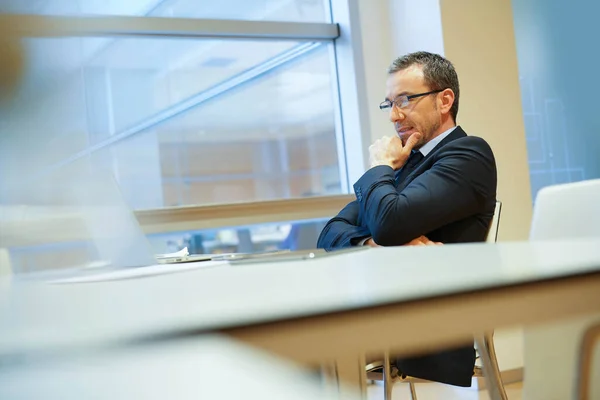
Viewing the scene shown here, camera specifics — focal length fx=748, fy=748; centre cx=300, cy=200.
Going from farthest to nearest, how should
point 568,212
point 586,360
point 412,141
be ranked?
1. point 412,141
2. point 568,212
3. point 586,360

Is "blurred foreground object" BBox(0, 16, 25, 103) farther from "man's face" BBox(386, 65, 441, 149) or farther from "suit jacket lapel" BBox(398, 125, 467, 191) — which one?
"man's face" BBox(386, 65, 441, 149)

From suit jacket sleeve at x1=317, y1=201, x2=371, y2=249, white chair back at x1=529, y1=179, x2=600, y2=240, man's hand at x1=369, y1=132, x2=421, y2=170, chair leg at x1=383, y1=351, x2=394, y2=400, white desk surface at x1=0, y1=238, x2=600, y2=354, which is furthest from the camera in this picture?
man's hand at x1=369, y1=132, x2=421, y2=170

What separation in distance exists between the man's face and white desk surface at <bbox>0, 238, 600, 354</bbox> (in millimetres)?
1714

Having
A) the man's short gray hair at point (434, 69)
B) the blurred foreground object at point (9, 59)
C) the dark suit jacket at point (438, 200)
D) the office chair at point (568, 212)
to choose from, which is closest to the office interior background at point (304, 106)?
the man's short gray hair at point (434, 69)

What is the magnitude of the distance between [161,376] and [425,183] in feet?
5.94

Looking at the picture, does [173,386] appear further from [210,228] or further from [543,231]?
[210,228]

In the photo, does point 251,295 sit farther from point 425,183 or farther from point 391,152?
point 391,152

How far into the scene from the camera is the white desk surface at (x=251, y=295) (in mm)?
346

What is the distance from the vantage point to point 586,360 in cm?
92

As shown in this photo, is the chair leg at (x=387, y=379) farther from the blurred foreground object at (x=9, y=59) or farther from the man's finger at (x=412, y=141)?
the blurred foreground object at (x=9, y=59)

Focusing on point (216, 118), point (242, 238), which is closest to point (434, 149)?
point (242, 238)

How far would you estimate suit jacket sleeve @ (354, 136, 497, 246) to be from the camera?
6.49 ft

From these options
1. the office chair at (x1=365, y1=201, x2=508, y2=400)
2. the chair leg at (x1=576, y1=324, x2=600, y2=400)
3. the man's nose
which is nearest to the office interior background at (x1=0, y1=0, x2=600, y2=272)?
the man's nose

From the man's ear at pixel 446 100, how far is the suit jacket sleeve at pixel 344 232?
43 centimetres
